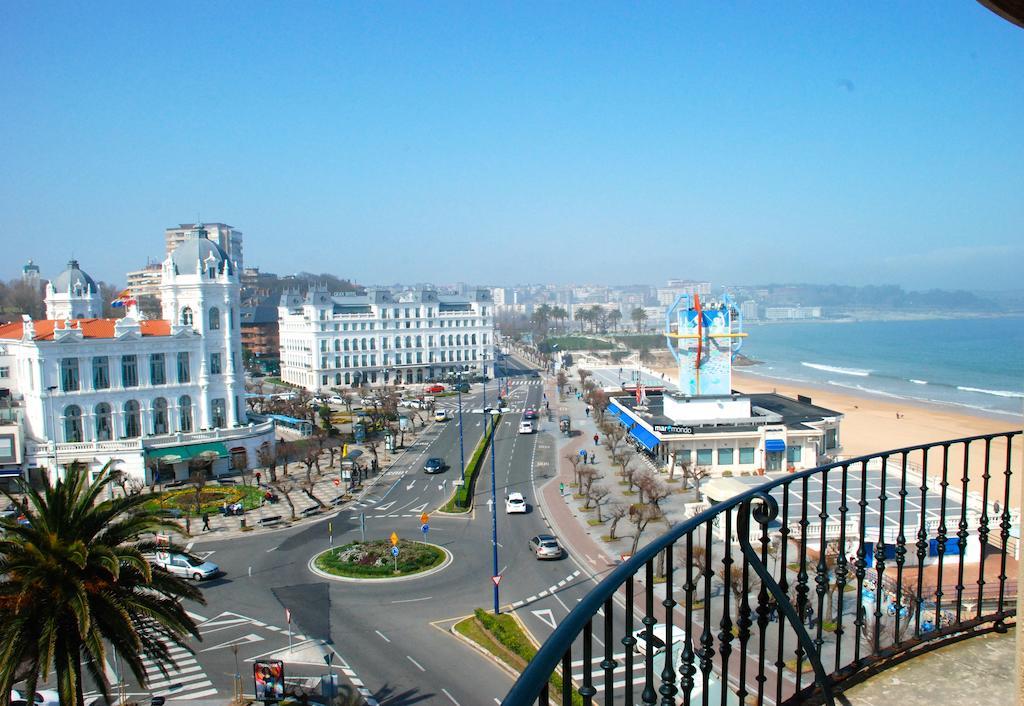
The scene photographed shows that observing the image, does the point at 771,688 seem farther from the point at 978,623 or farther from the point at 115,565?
the point at 115,565

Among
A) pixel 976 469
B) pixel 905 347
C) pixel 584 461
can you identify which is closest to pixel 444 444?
pixel 584 461

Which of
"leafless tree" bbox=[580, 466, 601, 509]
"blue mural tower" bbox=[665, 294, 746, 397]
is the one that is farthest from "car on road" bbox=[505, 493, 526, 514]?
"blue mural tower" bbox=[665, 294, 746, 397]

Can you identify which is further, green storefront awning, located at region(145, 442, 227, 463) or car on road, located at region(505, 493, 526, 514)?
green storefront awning, located at region(145, 442, 227, 463)

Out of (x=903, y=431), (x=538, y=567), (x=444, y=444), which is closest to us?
(x=538, y=567)

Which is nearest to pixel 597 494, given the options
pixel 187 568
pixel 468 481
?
pixel 468 481

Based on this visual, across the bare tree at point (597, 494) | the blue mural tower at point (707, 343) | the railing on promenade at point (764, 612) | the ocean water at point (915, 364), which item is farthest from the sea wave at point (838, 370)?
the railing on promenade at point (764, 612)

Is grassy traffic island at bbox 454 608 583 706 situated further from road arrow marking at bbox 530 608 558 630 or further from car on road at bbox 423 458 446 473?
car on road at bbox 423 458 446 473
